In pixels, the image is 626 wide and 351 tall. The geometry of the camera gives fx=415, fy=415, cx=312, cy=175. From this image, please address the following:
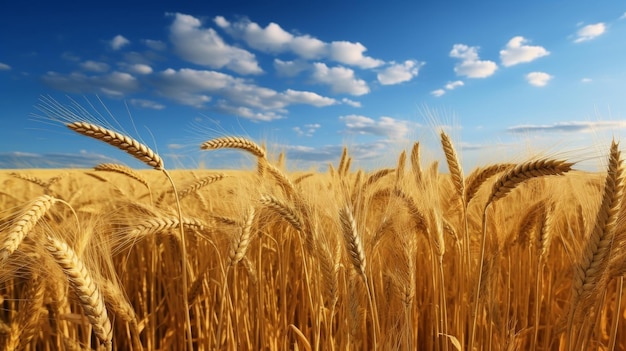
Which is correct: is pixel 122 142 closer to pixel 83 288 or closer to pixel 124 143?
pixel 124 143

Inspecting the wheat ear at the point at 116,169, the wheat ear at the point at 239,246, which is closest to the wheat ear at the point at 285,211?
the wheat ear at the point at 239,246

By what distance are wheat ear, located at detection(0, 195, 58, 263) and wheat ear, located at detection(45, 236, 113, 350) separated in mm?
163

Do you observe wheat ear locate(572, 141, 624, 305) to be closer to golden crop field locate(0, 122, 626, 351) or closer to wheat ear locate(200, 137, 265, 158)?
golden crop field locate(0, 122, 626, 351)

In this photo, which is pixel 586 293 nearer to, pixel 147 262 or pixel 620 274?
pixel 620 274

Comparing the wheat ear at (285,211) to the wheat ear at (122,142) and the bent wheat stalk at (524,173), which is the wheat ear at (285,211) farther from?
the bent wheat stalk at (524,173)

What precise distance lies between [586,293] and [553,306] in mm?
1415

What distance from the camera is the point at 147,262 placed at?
3.33m

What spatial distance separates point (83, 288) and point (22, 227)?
0.36 m

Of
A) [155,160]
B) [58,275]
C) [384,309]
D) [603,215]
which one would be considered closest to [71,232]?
[58,275]

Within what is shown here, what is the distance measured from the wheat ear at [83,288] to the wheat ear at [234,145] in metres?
1.06

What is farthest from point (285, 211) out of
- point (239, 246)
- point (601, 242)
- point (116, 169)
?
point (116, 169)

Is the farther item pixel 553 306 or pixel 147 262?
pixel 147 262

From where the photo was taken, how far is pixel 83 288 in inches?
46.2

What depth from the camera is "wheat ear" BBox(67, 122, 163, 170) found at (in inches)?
56.4
